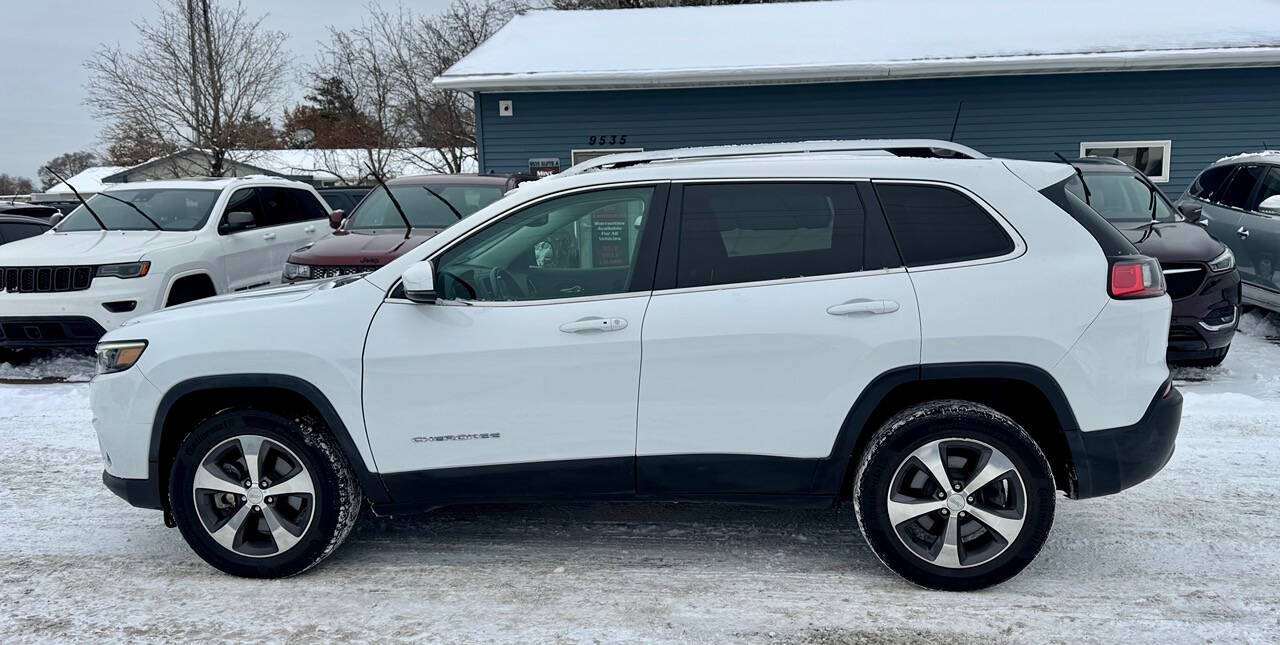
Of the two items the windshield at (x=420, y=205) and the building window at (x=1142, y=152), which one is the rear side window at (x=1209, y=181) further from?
the windshield at (x=420, y=205)

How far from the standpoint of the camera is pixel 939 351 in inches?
136

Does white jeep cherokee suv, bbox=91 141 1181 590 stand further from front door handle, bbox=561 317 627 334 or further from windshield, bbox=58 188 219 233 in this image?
windshield, bbox=58 188 219 233

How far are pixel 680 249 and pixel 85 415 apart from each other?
548 centimetres

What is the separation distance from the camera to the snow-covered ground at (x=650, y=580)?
3363 mm

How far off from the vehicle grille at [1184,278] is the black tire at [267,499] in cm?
629

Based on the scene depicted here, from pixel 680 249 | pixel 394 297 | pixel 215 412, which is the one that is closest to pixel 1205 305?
pixel 680 249

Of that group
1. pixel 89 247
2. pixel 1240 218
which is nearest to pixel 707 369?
pixel 89 247

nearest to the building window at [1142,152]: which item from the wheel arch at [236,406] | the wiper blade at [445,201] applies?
the wiper blade at [445,201]

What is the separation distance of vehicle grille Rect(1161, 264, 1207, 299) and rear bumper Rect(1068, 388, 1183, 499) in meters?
4.01

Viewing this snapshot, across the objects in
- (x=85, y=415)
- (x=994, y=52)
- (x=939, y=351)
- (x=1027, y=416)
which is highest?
(x=994, y=52)

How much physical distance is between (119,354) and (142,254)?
495cm

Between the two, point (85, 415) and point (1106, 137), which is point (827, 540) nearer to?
point (85, 415)

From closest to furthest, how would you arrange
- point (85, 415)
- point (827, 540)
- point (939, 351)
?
point (939, 351) < point (827, 540) < point (85, 415)

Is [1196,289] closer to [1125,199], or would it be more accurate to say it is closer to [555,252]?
[1125,199]
